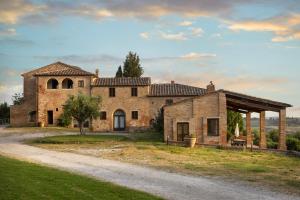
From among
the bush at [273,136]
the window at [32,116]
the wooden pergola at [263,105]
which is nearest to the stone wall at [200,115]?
the wooden pergola at [263,105]

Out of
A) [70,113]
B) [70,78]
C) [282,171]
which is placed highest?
[70,78]

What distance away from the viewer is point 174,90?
54406mm

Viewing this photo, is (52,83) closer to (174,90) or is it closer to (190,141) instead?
(174,90)

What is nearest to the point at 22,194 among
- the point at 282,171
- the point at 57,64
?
the point at 282,171

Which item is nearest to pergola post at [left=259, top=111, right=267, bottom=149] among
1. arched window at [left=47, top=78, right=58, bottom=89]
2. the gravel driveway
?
the gravel driveway

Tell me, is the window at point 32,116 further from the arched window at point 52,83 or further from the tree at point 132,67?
the tree at point 132,67

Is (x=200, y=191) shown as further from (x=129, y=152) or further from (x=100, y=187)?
(x=129, y=152)

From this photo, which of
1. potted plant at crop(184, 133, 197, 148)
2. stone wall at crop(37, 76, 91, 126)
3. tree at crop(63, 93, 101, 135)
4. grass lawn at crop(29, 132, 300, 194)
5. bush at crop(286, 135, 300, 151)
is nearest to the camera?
grass lawn at crop(29, 132, 300, 194)

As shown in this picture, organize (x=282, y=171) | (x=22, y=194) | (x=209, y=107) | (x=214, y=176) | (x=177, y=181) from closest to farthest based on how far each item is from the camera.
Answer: (x=22, y=194), (x=177, y=181), (x=214, y=176), (x=282, y=171), (x=209, y=107)

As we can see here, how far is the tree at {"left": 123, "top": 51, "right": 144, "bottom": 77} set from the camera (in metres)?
72.8

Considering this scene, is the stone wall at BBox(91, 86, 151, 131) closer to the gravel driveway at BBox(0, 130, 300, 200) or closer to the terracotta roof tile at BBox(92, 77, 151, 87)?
the terracotta roof tile at BBox(92, 77, 151, 87)

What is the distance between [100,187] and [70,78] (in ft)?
137

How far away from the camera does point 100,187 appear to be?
13.9 meters

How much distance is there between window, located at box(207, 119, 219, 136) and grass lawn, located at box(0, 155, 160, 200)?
1896 cm
